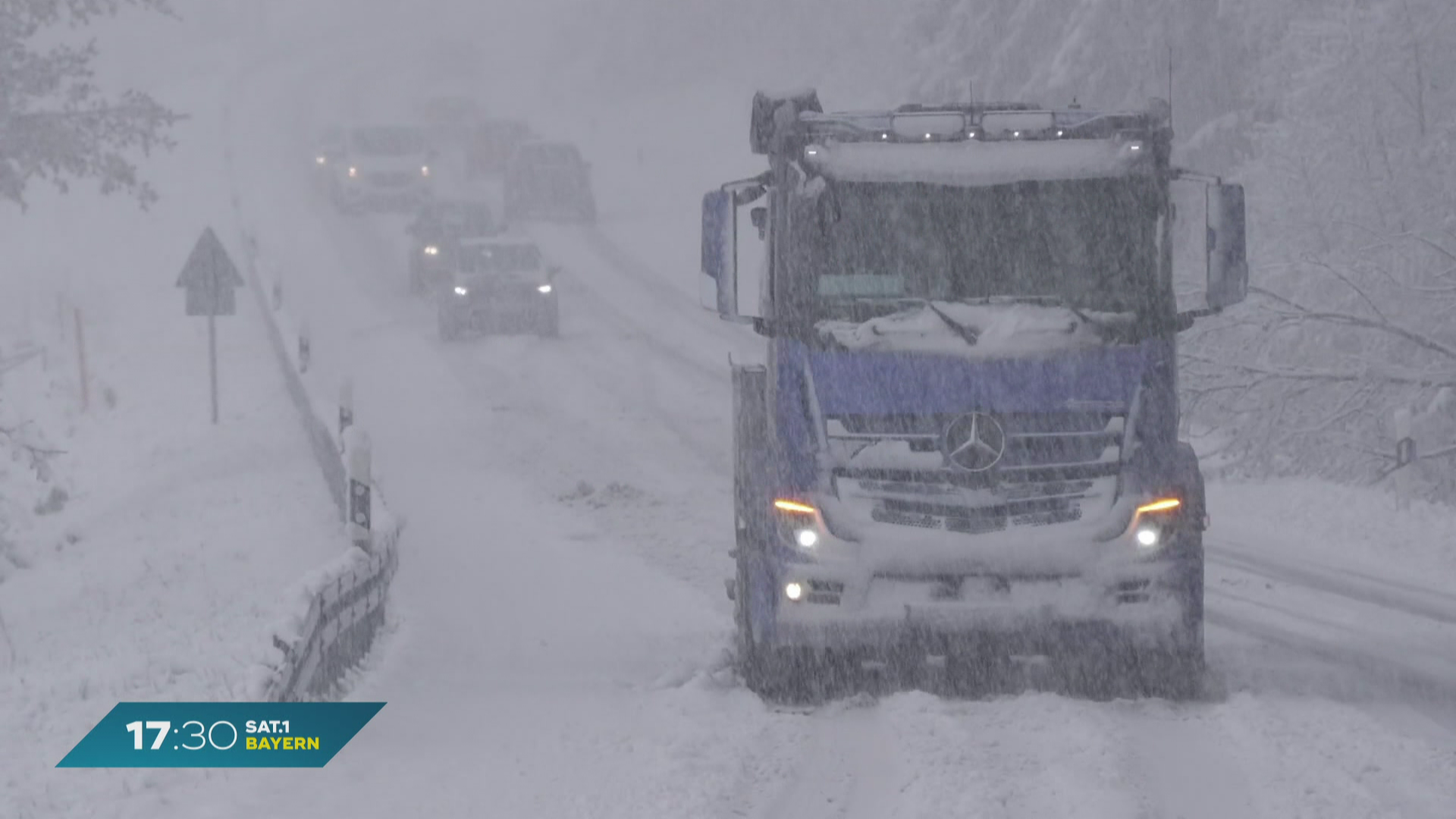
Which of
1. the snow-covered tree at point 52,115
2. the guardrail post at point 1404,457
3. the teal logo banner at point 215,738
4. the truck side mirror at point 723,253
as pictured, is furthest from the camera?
the snow-covered tree at point 52,115

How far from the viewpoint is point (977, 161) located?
8.36 m

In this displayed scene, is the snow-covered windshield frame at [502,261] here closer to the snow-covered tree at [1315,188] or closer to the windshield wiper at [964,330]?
the snow-covered tree at [1315,188]

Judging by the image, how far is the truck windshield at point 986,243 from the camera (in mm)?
8219

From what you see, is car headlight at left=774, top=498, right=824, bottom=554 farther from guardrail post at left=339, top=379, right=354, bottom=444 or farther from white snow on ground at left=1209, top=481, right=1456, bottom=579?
guardrail post at left=339, top=379, right=354, bottom=444

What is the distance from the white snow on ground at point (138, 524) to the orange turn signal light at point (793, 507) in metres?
2.49

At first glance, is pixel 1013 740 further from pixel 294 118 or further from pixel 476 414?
pixel 294 118

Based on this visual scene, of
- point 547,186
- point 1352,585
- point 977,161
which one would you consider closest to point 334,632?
point 977,161

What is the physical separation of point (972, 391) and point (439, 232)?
87.6 feet

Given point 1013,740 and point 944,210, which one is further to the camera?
point 944,210

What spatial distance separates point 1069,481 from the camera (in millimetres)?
7801

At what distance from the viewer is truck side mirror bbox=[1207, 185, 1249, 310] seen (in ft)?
27.0

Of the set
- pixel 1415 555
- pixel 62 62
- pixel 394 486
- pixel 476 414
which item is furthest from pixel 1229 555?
pixel 62 62

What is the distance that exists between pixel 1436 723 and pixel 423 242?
27.0 m

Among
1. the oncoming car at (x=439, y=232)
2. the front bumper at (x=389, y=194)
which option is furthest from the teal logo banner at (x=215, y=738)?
the front bumper at (x=389, y=194)
